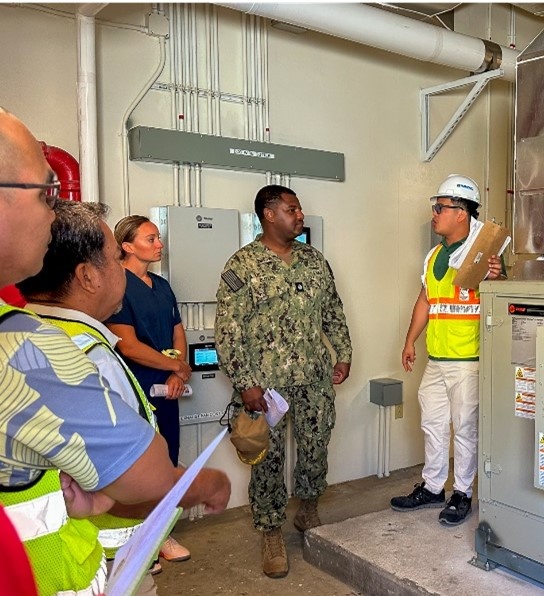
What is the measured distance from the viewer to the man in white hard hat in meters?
3.01

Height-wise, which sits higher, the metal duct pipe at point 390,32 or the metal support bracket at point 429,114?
the metal duct pipe at point 390,32

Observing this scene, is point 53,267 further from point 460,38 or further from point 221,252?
point 460,38

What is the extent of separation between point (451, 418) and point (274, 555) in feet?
3.85

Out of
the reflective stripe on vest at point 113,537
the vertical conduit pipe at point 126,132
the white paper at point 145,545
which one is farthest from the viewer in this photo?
the vertical conduit pipe at point 126,132

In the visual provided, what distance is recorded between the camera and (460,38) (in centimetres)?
370

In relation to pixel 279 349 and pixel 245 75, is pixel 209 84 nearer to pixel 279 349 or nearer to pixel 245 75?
pixel 245 75

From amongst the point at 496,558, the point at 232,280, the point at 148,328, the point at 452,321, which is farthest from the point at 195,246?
the point at 496,558

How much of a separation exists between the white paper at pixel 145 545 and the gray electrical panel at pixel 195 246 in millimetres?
2554

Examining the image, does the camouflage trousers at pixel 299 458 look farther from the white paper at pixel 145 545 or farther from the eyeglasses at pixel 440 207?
the white paper at pixel 145 545

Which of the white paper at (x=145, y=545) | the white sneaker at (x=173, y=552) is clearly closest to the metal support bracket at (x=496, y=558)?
the white sneaker at (x=173, y=552)

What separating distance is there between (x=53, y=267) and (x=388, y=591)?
207 centimetres

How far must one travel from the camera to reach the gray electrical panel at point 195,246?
10.8 ft

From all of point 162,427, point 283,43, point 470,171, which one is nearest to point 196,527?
point 162,427

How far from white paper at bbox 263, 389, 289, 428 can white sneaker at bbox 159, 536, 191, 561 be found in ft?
2.62
